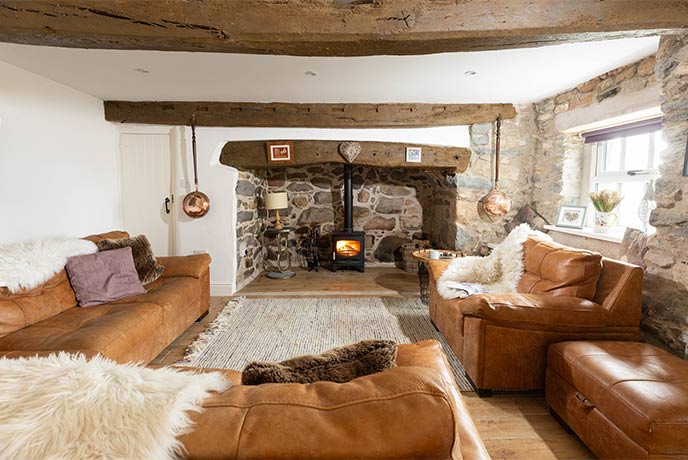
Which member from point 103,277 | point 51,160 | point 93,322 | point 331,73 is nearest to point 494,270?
point 331,73

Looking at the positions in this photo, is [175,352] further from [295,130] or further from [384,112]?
[384,112]

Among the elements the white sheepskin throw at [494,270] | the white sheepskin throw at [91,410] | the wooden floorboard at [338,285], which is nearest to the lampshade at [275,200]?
the wooden floorboard at [338,285]

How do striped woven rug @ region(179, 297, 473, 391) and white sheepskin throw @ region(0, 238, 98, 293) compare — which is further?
striped woven rug @ region(179, 297, 473, 391)

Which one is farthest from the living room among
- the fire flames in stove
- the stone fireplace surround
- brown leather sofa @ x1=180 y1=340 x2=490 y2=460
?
the stone fireplace surround

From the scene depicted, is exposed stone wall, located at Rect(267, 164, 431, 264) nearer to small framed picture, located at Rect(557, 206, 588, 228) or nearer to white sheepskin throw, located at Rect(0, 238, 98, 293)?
small framed picture, located at Rect(557, 206, 588, 228)

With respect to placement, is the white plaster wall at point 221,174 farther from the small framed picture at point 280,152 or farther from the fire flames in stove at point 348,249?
the fire flames in stove at point 348,249

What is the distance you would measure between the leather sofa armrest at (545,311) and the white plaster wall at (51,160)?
3.57m

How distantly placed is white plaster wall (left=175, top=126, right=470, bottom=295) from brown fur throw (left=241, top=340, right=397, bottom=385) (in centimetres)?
320

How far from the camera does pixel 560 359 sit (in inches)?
68.2

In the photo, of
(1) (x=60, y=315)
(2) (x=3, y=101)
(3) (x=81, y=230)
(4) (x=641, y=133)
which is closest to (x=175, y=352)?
(1) (x=60, y=315)

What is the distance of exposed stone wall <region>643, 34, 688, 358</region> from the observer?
1854 mm

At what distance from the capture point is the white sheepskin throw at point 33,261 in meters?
2.04

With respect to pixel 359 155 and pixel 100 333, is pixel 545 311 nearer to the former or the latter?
pixel 100 333

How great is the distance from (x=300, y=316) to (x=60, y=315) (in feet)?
5.94
